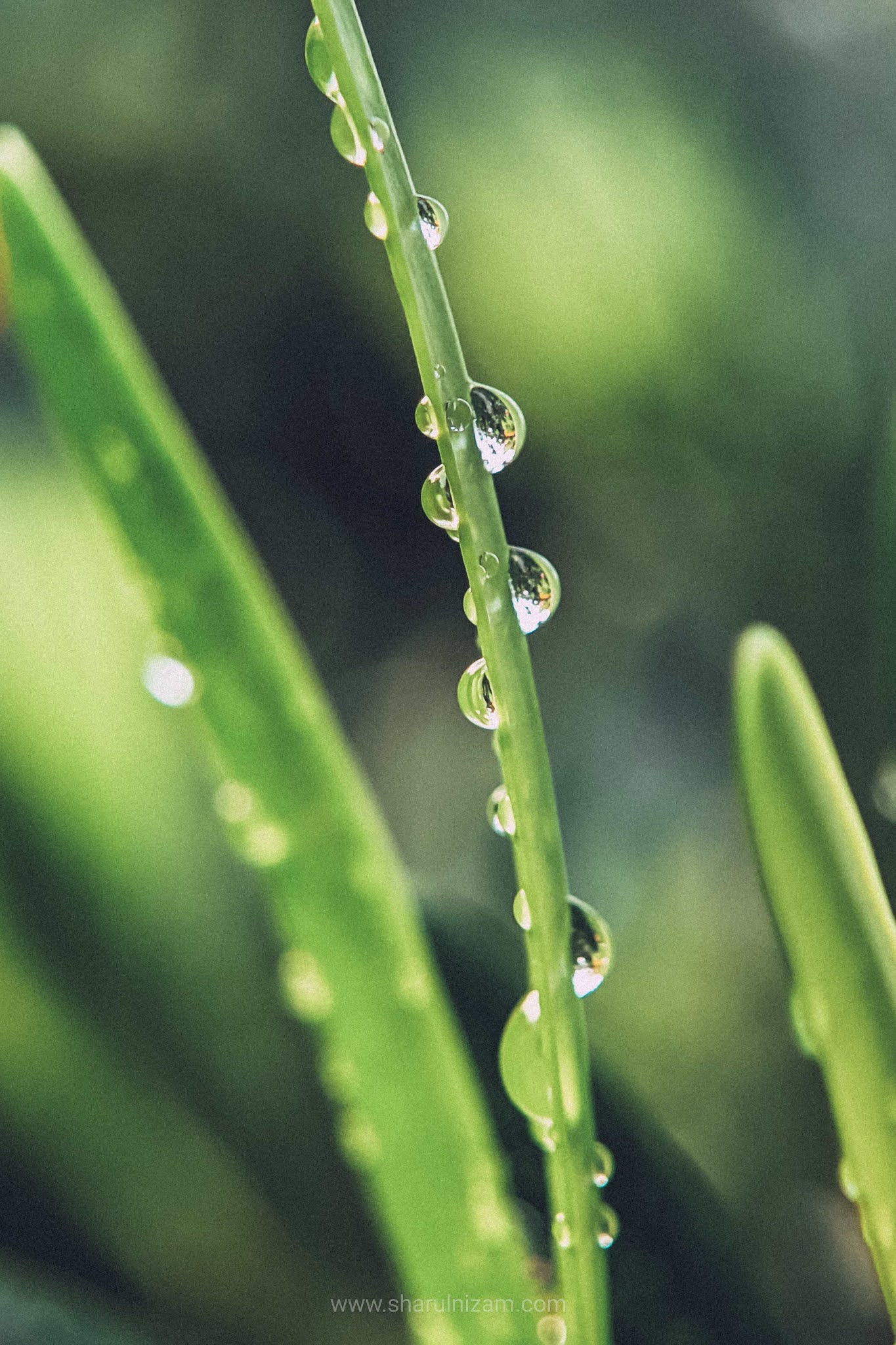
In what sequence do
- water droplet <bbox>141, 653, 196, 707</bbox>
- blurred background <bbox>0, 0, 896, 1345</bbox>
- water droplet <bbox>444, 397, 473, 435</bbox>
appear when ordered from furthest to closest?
blurred background <bbox>0, 0, 896, 1345</bbox>, water droplet <bbox>141, 653, 196, 707</bbox>, water droplet <bbox>444, 397, 473, 435</bbox>

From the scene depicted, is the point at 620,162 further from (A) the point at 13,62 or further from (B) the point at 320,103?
(A) the point at 13,62

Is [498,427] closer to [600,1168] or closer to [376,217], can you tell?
[376,217]

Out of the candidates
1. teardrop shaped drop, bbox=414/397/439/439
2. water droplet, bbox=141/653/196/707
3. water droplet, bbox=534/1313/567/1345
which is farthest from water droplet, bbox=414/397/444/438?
water droplet, bbox=534/1313/567/1345

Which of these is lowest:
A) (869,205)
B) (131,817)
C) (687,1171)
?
(687,1171)

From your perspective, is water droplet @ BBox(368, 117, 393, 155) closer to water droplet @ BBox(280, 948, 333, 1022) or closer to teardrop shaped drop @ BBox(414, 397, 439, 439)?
teardrop shaped drop @ BBox(414, 397, 439, 439)

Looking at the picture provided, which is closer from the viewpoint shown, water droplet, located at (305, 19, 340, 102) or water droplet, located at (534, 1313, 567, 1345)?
water droplet, located at (305, 19, 340, 102)

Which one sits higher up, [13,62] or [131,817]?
[13,62]

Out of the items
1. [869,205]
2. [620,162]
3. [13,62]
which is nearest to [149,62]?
[13,62]
